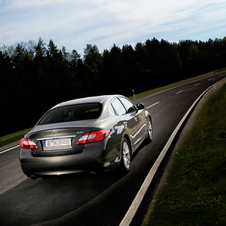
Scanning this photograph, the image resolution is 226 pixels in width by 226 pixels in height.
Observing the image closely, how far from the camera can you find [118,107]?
19.3 feet

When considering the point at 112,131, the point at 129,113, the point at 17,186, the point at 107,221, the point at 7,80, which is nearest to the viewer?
the point at 107,221

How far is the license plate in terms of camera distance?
174 inches

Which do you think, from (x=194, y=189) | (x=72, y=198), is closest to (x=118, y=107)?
(x=72, y=198)

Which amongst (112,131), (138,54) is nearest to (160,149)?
(112,131)

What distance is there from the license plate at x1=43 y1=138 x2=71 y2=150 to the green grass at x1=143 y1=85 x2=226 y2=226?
172 centimetres

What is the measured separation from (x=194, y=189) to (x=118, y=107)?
2.51 m

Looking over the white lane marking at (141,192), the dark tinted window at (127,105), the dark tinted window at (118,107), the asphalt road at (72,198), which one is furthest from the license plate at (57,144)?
the dark tinted window at (127,105)

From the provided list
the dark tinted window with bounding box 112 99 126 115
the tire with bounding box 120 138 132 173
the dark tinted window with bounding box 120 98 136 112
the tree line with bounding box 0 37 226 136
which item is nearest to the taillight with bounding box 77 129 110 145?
the tire with bounding box 120 138 132 173

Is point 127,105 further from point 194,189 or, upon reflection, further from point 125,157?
point 194,189

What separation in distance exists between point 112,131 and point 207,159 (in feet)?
6.99

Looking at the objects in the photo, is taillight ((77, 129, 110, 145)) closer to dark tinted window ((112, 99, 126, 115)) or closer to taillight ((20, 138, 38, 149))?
taillight ((20, 138, 38, 149))

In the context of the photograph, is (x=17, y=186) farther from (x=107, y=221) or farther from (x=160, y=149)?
(x=160, y=149)

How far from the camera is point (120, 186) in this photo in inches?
183

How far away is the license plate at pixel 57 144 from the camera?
4.43m
